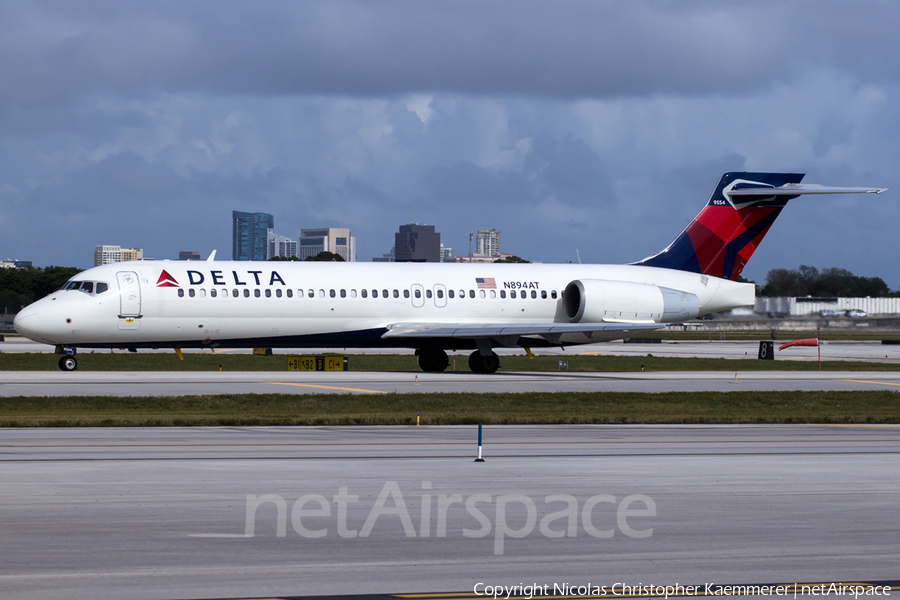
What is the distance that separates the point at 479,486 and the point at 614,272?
28743mm

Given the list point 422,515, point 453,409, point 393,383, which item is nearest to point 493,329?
point 393,383

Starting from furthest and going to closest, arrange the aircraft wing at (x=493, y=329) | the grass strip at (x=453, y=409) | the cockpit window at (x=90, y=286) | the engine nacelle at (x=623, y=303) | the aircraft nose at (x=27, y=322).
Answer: the engine nacelle at (x=623, y=303) < the aircraft wing at (x=493, y=329) < the cockpit window at (x=90, y=286) < the aircraft nose at (x=27, y=322) < the grass strip at (x=453, y=409)

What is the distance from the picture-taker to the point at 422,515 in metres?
10.6

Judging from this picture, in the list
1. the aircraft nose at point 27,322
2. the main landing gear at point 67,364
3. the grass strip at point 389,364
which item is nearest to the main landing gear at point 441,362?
the grass strip at point 389,364

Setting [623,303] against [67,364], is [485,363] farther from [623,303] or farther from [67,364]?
[67,364]

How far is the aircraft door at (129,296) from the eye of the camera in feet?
111

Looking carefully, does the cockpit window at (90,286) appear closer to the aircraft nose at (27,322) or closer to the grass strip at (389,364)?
→ the aircraft nose at (27,322)

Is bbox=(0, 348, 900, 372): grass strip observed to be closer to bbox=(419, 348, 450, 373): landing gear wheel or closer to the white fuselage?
bbox=(419, 348, 450, 373): landing gear wheel

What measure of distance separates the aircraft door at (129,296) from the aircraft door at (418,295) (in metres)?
10.3

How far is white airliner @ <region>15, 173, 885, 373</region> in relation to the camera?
34.1m

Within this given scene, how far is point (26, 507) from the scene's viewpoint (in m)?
10.7

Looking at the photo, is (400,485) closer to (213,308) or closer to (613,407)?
(613,407)

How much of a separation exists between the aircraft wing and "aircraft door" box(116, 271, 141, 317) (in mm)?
9147

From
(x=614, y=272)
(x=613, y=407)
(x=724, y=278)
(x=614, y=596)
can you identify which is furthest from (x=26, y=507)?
(x=724, y=278)
